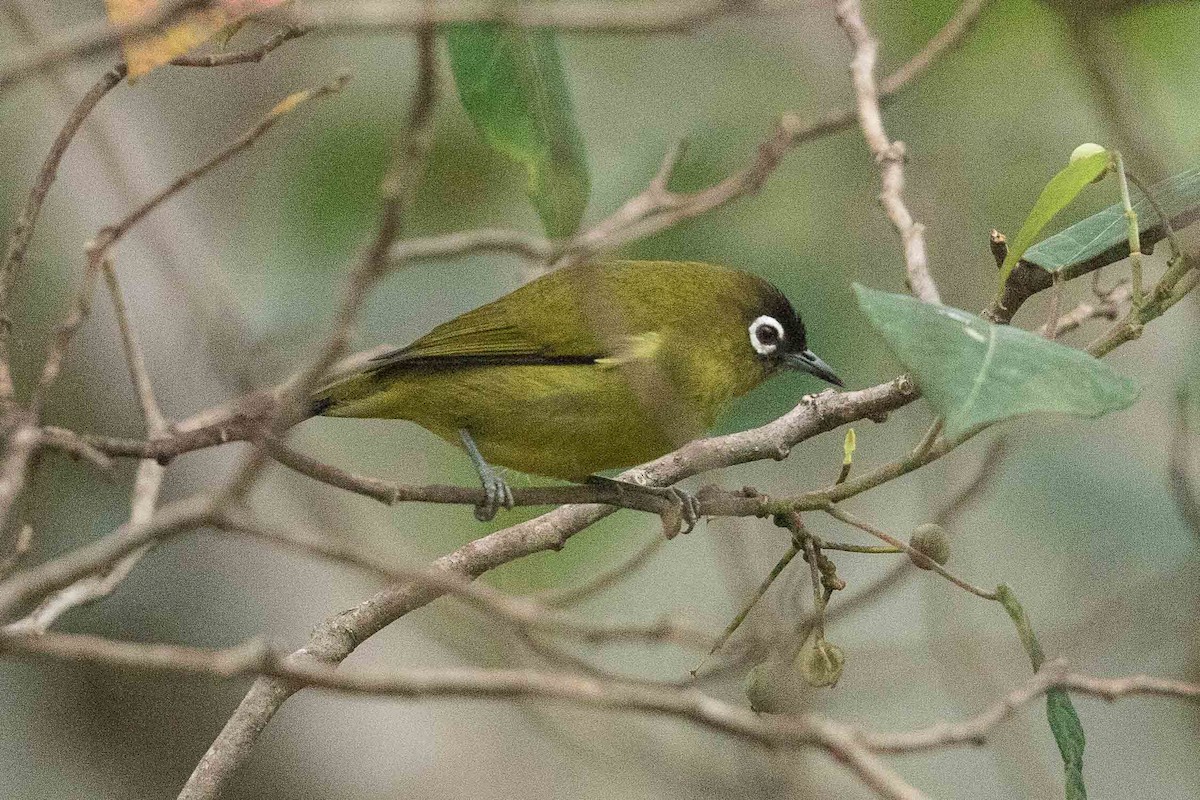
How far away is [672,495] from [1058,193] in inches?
61.8

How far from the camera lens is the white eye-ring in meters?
4.45

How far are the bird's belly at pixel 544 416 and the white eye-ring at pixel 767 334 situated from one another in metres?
0.67

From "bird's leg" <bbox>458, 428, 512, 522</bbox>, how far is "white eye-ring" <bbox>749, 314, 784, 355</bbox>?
3.15 ft

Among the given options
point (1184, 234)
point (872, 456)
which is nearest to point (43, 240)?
point (872, 456)

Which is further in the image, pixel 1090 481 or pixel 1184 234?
pixel 1090 481

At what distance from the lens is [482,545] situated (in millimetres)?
3145

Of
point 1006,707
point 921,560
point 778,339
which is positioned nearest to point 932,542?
point 921,560

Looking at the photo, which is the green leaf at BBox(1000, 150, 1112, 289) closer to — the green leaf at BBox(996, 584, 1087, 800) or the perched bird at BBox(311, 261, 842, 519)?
the green leaf at BBox(996, 584, 1087, 800)

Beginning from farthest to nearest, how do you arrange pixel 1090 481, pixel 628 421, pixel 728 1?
pixel 1090 481 → pixel 628 421 → pixel 728 1

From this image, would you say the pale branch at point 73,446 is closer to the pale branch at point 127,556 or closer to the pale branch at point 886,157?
the pale branch at point 127,556

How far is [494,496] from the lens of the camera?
116 inches

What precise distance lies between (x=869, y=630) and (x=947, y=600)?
1.80 feet

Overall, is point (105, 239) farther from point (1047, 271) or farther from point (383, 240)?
point (1047, 271)

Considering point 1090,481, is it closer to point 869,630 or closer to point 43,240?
point 869,630
